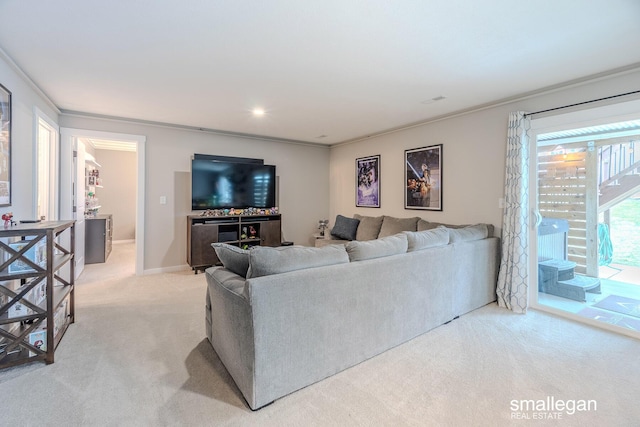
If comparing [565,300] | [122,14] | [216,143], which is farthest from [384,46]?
[216,143]

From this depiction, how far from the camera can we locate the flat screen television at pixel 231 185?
4.67 meters

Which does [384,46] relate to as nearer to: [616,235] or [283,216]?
[616,235]

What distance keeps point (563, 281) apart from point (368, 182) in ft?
10.2

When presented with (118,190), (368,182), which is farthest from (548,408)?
(118,190)

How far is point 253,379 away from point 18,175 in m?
2.78

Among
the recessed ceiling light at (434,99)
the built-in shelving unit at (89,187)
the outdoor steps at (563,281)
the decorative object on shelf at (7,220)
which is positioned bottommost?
the outdoor steps at (563,281)

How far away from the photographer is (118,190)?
7.55m

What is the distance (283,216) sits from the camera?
580cm

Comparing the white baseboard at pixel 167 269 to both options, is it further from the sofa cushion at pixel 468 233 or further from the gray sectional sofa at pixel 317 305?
the sofa cushion at pixel 468 233

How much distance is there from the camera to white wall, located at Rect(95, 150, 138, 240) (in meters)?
7.37

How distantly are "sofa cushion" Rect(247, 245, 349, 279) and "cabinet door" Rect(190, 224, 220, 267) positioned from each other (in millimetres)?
2903

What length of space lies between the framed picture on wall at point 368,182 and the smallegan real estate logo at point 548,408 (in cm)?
370

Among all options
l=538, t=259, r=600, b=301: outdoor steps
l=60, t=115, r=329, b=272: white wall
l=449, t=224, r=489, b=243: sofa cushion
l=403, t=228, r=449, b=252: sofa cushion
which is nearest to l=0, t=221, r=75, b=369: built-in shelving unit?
l=60, t=115, r=329, b=272: white wall

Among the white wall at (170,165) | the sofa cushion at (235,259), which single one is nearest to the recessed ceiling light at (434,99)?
the sofa cushion at (235,259)
